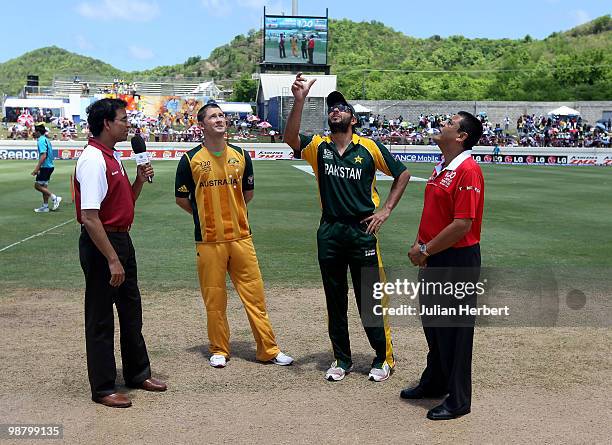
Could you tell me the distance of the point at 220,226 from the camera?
20.5 feet

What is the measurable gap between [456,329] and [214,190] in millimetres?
2456

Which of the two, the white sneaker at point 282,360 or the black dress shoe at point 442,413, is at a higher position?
the black dress shoe at point 442,413

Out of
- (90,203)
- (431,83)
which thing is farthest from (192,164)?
(431,83)

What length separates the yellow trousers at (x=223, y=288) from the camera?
6308mm

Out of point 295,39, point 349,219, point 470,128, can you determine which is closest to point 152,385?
point 349,219

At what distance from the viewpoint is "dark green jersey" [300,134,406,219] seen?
19.2ft

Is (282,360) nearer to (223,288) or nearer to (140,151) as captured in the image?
(223,288)

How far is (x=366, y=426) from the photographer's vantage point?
16.0 feet

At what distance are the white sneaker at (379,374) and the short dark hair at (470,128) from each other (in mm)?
2033

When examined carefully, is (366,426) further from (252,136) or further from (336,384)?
(252,136)

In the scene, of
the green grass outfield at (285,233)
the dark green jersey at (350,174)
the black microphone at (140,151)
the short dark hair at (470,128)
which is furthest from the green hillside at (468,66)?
the black microphone at (140,151)

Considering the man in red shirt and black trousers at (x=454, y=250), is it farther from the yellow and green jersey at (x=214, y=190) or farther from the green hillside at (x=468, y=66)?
the green hillside at (x=468, y=66)

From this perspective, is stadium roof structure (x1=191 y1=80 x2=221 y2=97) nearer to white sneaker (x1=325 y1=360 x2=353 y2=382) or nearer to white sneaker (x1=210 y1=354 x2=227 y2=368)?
white sneaker (x1=210 y1=354 x2=227 y2=368)

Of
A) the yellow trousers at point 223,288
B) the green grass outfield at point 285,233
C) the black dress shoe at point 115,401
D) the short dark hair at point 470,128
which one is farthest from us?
the green grass outfield at point 285,233
